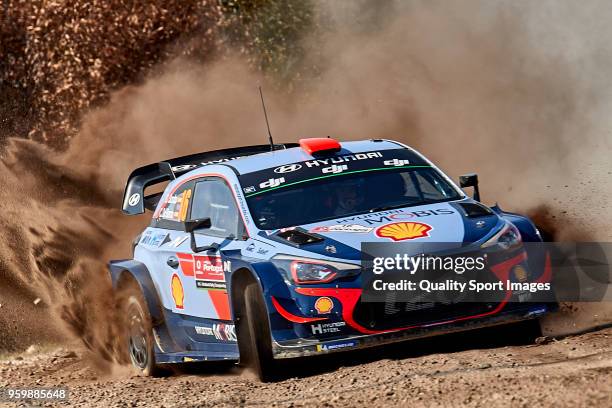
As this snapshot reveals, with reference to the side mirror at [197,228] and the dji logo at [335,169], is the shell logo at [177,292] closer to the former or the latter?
the side mirror at [197,228]

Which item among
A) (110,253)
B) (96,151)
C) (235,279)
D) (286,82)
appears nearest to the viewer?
(235,279)

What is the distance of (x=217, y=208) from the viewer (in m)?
8.90

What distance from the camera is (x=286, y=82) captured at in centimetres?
1967

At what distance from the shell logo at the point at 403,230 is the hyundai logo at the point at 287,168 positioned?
4.07 ft

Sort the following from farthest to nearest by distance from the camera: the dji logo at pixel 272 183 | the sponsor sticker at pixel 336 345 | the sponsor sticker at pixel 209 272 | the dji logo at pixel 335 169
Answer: the dji logo at pixel 335 169 < the dji logo at pixel 272 183 < the sponsor sticker at pixel 209 272 < the sponsor sticker at pixel 336 345

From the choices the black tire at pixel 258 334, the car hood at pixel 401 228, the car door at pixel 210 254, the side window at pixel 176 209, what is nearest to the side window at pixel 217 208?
the car door at pixel 210 254

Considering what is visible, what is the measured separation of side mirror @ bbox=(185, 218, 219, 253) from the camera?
8422 mm

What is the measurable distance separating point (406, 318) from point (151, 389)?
84.1 inches

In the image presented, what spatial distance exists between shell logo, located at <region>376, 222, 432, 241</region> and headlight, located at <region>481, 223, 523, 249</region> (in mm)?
395

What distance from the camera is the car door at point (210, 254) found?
823 centimetres

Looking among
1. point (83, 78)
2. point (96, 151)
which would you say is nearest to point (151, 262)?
point (96, 151)

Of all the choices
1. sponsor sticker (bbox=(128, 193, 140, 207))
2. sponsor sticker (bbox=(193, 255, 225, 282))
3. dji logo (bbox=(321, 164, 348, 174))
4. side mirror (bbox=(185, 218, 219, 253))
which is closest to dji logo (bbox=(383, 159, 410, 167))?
dji logo (bbox=(321, 164, 348, 174))

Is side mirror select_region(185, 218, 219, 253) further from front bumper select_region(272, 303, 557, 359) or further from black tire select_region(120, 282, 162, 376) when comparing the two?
front bumper select_region(272, 303, 557, 359)

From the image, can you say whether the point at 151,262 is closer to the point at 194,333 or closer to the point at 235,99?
the point at 194,333
